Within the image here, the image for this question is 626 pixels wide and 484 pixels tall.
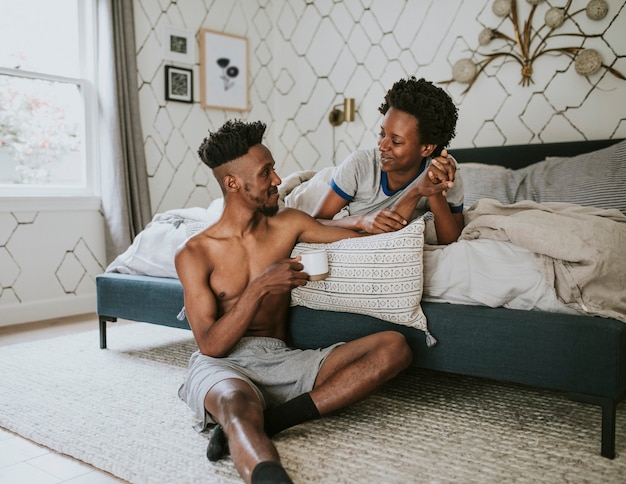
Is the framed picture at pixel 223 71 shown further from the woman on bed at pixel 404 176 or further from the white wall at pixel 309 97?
the woman on bed at pixel 404 176

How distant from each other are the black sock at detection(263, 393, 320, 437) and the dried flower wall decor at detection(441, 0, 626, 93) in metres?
2.74

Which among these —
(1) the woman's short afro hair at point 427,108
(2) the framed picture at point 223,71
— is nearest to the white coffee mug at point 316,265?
(1) the woman's short afro hair at point 427,108

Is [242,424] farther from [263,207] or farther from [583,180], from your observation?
[583,180]

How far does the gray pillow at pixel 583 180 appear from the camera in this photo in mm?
2787

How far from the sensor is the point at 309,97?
4938 mm

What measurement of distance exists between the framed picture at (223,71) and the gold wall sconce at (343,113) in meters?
0.77

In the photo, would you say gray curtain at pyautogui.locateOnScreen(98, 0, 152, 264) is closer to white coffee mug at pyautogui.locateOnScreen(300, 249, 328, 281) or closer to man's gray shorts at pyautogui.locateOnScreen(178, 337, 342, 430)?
man's gray shorts at pyautogui.locateOnScreen(178, 337, 342, 430)

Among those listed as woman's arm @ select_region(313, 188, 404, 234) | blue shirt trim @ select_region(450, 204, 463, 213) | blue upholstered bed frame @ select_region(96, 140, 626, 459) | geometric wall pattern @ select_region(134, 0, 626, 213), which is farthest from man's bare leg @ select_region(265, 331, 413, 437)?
geometric wall pattern @ select_region(134, 0, 626, 213)

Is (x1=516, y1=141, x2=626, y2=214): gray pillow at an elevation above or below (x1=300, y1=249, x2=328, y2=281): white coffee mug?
above

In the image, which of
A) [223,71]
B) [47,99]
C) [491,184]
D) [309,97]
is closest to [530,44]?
[491,184]

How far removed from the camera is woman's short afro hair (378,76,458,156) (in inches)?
87.7

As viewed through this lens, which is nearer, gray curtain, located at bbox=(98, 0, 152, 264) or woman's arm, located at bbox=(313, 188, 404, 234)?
woman's arm, located at bbox=(313, 188, 404, 234)

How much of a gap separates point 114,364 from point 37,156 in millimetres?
1852

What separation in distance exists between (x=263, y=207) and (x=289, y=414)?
0.65 meters
